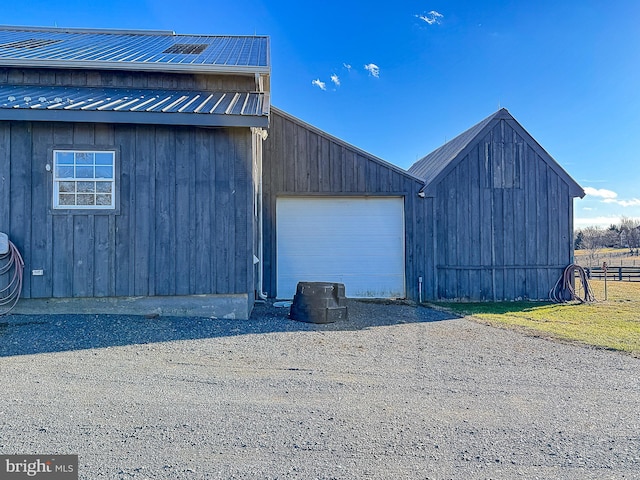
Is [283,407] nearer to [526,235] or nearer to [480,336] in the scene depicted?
[480,336]

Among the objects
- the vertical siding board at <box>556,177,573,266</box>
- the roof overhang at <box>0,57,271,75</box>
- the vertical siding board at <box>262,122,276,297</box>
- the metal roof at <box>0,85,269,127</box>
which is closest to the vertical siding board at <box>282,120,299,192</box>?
the vertical siding board at <box>262,122,276,297</box>

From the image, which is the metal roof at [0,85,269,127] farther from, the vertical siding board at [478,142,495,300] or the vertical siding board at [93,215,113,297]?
the vertical siding board at [478,142,495,300]

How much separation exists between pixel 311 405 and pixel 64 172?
5925 millimetres

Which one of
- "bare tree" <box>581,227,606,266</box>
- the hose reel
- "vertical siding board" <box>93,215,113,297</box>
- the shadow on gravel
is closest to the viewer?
the shadow on gravel

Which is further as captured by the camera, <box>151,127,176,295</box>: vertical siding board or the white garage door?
the white garage door

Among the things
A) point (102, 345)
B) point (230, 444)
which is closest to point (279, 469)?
point (230, 444)

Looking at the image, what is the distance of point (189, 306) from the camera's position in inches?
266

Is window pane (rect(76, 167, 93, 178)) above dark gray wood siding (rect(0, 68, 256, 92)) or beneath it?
beneath

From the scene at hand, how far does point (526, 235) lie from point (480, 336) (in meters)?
5.40

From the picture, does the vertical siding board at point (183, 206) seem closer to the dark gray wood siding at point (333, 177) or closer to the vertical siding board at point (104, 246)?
the vertical siding board at point (104, 246)

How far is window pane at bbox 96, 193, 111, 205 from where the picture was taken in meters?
6.63

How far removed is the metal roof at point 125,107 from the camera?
6.21 meters

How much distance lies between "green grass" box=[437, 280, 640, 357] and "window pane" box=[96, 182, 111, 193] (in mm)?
7316

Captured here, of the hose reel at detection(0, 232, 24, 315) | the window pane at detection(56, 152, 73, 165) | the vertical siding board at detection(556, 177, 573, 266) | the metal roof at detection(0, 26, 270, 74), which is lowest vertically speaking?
the hose reel at detection(0, 232, 24, 315)
